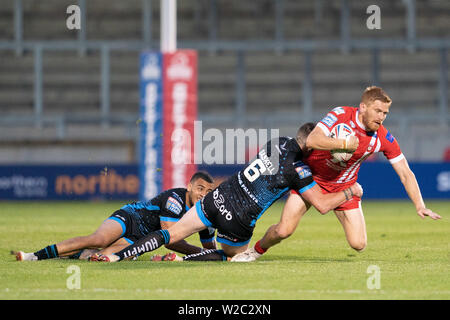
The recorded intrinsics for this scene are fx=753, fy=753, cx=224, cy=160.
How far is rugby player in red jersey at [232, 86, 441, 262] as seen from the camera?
762 centimetres

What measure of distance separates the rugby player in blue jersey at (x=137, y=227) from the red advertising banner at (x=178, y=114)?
7331 millimetres

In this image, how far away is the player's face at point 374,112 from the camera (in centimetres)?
763

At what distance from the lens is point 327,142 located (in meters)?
7.29

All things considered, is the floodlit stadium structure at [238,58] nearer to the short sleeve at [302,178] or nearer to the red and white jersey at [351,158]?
the red and white jersey at [351,158]

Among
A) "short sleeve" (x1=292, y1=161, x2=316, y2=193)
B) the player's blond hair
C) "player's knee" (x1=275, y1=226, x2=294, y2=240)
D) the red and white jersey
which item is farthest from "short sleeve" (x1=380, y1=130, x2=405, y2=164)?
"player's knee" (x1=275, y1=226, x2=294, y2=240)

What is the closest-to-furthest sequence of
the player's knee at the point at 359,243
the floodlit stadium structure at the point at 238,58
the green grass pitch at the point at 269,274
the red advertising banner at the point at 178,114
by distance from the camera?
the green grass pitch at the point at 269,274
the player's knee at the point at 359,243
the red advertising banner at the point at 178,114
the floodlit stadium structure at the point at 238,58

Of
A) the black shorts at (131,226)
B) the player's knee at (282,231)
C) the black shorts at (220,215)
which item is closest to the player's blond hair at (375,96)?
the player's knee at (282,231)

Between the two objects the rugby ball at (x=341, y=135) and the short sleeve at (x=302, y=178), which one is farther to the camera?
the rugby ball at (x=341, y=135)

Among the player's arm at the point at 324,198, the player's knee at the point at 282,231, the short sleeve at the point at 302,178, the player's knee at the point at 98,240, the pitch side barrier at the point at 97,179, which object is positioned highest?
the short sleeve at the point at 302,178

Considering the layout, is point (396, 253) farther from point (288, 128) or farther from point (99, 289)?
point (288, 128)

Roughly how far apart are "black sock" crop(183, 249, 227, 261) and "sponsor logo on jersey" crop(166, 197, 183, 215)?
0.48m

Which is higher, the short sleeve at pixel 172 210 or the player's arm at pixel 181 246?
the short sleeve at pixel 172 210

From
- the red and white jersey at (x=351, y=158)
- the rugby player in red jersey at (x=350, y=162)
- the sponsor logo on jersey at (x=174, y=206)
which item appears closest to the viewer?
the rugby player in red jersey at (x=350, y=162)
